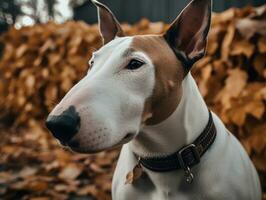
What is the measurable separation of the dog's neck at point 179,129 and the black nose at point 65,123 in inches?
17.7

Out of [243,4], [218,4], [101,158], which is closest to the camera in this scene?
[101,158]

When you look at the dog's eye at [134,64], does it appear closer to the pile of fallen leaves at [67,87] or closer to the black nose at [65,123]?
the black nose at [65,123]

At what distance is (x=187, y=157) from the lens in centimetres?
204

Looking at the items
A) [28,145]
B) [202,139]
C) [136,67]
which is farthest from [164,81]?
[28,145]

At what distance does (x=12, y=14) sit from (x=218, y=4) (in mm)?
9600

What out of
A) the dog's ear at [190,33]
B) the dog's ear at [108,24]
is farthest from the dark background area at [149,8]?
the dog's ear at [190,33]

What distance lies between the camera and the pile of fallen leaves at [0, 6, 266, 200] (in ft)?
10.9

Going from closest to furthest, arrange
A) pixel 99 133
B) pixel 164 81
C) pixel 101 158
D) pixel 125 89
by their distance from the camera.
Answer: pixel 99 133, pixel 125 89, pixel 164 81, pixel 101 158

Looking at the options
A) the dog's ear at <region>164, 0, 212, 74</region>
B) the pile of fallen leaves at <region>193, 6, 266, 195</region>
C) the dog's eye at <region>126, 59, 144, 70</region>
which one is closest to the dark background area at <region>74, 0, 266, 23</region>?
the pile of fallen leaves at <region>193, 6, 266, 195</region>

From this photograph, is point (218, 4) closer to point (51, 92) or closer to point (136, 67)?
point (51, 92)

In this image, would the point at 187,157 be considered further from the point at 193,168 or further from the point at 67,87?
the point at 67,87

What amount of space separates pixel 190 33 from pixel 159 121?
1.40ft

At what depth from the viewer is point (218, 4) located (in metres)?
5.35

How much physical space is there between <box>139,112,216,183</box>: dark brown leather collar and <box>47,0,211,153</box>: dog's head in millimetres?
200
